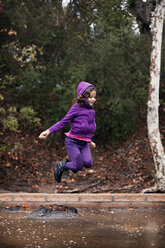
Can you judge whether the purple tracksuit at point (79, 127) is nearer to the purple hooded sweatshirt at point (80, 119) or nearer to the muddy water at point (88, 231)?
the purple hooded sweatshirt at point (80, 119)

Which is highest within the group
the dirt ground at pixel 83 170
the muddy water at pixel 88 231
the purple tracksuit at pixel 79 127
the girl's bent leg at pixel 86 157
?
the purple tracksuit at pixel 79 127

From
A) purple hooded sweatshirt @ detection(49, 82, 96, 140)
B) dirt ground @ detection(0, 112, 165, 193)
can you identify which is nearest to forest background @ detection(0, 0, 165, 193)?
dirt ground @ detection(0, 112, 165, 193)

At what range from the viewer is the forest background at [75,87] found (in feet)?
37.1

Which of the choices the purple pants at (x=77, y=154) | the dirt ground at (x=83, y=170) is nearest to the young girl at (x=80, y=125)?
the purple pants at (x=77, y=154)

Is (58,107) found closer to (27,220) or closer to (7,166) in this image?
(7,166)

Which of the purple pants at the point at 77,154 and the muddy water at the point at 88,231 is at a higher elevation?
the purple pants at the point at 77,154

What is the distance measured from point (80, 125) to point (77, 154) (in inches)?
20.4

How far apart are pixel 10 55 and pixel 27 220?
7.82 metres

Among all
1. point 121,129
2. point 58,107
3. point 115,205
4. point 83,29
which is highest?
point 83,29

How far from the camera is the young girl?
6035 millimetres

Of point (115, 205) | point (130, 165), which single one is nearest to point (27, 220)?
point (115, 205)

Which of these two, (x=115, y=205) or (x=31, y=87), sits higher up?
(x=31, y=87)

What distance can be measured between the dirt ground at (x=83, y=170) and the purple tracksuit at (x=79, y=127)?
3.87m

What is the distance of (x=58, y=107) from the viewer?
1288cm
